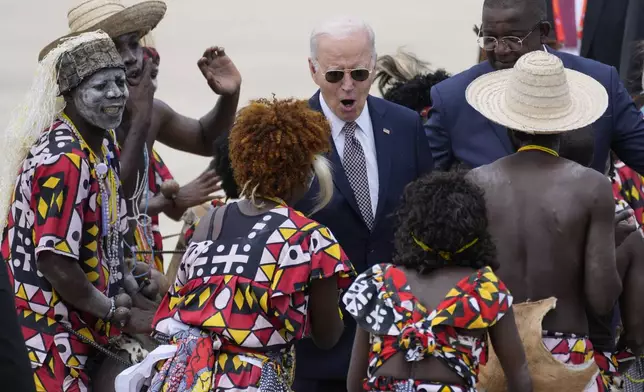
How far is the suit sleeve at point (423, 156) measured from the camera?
6.73 m

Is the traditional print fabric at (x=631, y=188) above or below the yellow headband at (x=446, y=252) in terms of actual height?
below

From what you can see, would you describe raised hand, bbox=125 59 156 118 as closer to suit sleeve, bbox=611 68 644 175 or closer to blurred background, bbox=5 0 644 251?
suit sleeve, bbox=611 68 644 175

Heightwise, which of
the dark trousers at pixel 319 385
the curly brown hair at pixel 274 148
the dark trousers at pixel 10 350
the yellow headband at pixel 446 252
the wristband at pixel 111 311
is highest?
the dark trousers at pixel 10 350

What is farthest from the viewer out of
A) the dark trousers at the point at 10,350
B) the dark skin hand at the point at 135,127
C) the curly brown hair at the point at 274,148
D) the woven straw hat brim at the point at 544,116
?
the dark skin hand at the point at 135,127

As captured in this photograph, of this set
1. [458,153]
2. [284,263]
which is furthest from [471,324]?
[458,153]

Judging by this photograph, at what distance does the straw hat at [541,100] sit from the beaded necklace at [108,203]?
1529 millimetres

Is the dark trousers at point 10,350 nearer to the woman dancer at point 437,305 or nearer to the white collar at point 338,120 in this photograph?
the woman dancer at point 437,305

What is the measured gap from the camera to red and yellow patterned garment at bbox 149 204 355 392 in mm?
5480

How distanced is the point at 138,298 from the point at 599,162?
2031mm

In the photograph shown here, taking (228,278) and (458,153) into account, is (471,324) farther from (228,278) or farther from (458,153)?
(458,153)

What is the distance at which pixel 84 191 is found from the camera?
621cm

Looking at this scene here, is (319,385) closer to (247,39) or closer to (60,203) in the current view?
(60,203)

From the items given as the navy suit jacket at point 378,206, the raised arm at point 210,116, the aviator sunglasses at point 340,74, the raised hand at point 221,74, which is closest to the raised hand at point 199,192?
the raised arm at point 210,116

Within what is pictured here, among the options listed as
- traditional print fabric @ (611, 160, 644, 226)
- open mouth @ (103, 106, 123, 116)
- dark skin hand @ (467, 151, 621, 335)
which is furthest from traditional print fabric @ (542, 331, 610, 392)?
open mouth @ (103, 106, 123, 116)
